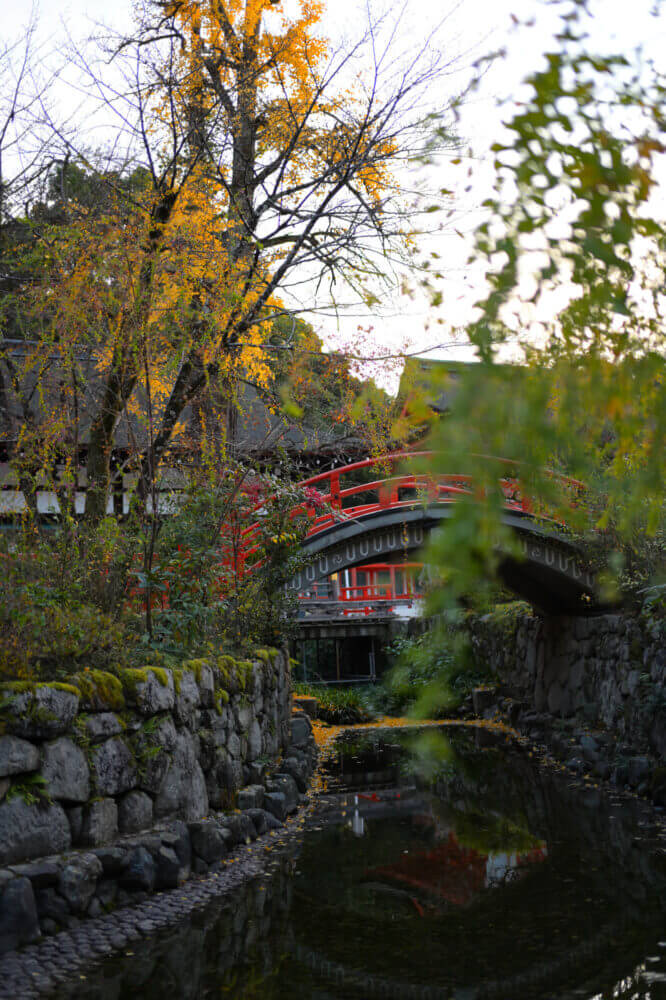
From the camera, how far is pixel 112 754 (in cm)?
568

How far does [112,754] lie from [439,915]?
2366mm

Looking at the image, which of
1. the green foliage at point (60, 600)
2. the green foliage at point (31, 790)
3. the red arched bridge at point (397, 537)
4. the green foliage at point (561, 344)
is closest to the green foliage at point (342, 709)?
the red arched bridge at point (397, 537)

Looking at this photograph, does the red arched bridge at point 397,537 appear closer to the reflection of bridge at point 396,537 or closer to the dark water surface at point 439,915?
the reflection of bridge at point 396,537

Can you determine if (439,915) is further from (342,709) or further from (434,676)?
(342,709)

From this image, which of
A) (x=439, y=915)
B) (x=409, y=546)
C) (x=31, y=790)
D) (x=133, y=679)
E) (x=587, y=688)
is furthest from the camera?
(x=587, y=688)

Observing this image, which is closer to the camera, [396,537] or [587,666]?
[396,537]

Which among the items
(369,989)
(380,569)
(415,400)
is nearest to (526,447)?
(415,400)

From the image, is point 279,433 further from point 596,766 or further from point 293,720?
point 596,766

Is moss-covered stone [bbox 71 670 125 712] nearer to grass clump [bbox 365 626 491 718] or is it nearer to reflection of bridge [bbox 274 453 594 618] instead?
reflection of bridge [bbox 274 453 594 618]

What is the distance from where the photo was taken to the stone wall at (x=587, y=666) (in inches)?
394

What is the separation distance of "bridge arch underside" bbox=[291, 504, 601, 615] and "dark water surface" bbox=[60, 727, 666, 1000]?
145 inches

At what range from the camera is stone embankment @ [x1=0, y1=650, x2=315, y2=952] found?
480 cm

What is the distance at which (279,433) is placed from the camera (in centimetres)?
1015

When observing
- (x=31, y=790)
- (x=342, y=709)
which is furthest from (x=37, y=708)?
(x=342, y=709)
